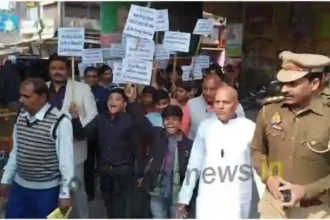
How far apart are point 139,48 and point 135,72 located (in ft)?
0.82

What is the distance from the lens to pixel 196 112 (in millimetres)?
5289

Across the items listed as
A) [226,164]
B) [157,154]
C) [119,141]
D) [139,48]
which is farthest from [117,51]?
[226,164]

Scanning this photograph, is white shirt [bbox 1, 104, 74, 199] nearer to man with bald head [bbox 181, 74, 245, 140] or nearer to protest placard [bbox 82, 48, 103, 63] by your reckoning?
man with bald head [bbox 181, 74, 245, 140]

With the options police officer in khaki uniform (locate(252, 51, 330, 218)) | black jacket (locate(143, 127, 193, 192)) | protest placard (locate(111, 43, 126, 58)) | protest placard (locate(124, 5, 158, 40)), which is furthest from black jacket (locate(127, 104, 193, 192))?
protest placard (locate(111, 43, 126, 58))

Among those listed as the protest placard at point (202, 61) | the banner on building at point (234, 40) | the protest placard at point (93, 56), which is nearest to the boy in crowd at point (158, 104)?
the protest placard at point (93, 56)

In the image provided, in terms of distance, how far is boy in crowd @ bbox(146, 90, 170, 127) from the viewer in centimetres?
520

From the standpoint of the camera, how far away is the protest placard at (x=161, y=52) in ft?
20.7

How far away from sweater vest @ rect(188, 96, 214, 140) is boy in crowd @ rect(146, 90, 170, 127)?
20cm

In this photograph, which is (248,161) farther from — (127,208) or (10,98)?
(10,98)

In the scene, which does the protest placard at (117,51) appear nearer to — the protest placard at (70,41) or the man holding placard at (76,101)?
the protest placard at (70,41)

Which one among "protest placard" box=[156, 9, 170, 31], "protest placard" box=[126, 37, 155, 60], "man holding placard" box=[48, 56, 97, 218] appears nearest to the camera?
"man holding placard" box=[48, 56, 97, 218]

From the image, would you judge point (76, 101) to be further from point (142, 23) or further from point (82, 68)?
point (82, 68)

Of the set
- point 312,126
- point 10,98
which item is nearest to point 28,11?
point 10,98

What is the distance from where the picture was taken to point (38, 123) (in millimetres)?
4277
